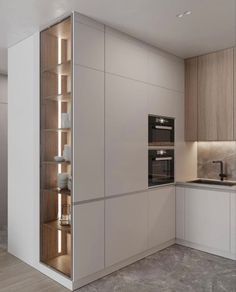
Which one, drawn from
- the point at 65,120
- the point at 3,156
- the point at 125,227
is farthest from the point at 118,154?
the point at 3,156

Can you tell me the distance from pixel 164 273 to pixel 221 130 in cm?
199

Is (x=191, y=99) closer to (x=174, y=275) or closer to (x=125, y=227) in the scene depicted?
(x=125, y=227)

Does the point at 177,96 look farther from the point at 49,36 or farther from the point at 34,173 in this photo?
the point at 34,173

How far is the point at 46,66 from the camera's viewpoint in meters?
3.04

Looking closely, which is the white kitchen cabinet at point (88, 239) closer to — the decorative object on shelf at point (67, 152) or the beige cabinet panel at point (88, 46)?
the decorative object on shelf at point (67, 152)

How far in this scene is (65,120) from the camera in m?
2.86

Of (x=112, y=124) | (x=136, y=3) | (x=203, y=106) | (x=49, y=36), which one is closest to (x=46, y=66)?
(x=49, y=36)

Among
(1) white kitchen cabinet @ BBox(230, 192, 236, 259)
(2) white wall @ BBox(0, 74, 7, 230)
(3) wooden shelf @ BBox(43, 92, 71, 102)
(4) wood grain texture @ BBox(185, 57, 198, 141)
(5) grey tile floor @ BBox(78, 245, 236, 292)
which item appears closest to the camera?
(5) grey tile floor @ BBox(78, 245, 236, 292)

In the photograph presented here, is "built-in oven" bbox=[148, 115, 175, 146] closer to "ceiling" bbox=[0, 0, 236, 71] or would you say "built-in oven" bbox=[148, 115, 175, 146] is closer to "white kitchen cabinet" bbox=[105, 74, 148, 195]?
"white kitchen cabinet" bbox=[105, 74, 148, 195]

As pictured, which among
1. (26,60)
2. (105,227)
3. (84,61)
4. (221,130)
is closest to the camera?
(84,61)

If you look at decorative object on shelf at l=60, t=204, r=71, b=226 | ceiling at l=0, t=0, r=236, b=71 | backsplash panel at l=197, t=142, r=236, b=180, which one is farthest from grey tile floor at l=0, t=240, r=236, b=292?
ceiling at l=0, t=0, r=236, b=71

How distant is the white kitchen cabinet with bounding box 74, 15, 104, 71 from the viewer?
8.89 ft

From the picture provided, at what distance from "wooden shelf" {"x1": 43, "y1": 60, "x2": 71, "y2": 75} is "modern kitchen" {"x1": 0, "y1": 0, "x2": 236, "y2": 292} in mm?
14

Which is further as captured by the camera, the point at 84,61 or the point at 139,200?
the point at 139,200
